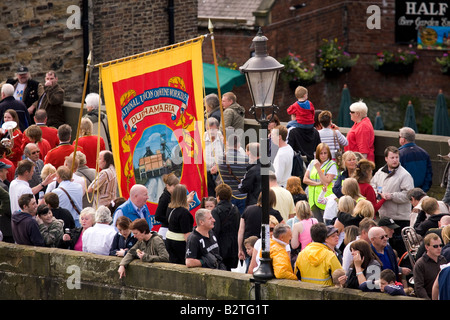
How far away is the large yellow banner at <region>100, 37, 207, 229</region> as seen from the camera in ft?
51.3

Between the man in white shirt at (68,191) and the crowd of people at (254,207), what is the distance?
0.04ft

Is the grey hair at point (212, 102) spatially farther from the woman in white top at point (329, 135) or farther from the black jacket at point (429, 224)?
the black jacket at point (429, 224)

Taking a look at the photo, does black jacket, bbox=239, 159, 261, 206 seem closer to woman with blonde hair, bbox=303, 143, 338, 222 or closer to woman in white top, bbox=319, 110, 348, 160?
woman with blonde hair, bbox=303, 143, 338, 222

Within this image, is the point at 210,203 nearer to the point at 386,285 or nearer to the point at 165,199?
the point at 165,199

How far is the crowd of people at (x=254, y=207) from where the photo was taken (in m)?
12.9

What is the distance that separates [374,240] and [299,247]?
1341 mm

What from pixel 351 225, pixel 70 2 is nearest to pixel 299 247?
pixel 351 225

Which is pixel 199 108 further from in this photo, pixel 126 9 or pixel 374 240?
pixel 126 9

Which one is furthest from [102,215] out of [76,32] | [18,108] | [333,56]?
[333,56]

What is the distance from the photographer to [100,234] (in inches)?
561

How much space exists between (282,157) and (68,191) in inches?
118

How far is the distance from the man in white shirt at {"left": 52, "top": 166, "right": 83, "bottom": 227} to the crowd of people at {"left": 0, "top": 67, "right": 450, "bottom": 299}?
1cm

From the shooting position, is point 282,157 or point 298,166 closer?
point 282,157

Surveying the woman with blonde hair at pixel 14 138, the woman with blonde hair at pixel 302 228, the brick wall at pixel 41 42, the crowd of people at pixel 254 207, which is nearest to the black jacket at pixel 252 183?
the crowd of people at pixel 254 207
